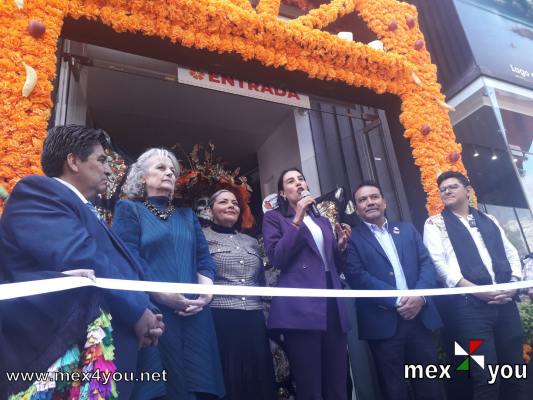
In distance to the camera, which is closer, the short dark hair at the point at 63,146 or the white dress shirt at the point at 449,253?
the short dark hair at the point at 63,146

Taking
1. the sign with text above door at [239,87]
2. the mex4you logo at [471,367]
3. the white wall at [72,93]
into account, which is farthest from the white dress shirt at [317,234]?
the white wall at [72,93]

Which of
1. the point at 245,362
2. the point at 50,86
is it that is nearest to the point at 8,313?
the point at 245,362

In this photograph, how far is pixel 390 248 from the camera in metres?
3.00

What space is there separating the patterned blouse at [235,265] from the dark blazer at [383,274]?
65cm

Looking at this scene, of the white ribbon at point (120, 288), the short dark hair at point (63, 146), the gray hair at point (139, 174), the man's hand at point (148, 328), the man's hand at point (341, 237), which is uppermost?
the gray hair at point (139, 174)

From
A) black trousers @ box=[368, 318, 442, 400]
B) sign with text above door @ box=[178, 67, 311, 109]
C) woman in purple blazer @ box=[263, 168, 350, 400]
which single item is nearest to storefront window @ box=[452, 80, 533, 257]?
sign with text above door @ box=[178, 67, 311, 109]

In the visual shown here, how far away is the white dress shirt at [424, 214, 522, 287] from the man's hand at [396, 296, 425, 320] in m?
0.37

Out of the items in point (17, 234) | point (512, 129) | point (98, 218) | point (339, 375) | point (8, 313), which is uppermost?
point (512, 129)

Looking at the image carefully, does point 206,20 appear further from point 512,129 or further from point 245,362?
point 512,129

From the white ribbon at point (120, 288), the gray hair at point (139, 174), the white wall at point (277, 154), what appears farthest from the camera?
the white wall at point (277, 154)

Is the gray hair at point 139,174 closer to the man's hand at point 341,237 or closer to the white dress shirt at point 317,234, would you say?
the white dress shirt at point 317,234

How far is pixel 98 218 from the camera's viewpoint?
1.67m

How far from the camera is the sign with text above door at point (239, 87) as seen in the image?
12.7 feet

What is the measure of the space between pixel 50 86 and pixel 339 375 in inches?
104
